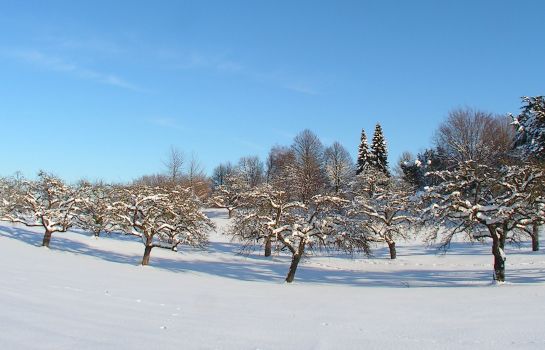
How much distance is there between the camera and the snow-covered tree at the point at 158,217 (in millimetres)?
29469

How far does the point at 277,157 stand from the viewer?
97.0 meters

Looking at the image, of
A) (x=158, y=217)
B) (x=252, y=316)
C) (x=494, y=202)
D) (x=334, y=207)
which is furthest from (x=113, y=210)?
(x=494, y=202)

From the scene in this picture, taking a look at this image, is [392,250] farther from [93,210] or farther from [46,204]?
[46,204]

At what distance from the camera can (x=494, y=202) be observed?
21953 millimetres

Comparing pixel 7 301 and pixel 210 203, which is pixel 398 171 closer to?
pixel 210 203

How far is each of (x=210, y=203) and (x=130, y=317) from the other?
65458mm

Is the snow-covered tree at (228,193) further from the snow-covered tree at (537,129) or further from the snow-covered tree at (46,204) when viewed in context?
the snow-covered tree at (537,129)

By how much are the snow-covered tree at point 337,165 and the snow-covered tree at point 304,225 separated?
140 ft

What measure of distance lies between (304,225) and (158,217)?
11031 mm

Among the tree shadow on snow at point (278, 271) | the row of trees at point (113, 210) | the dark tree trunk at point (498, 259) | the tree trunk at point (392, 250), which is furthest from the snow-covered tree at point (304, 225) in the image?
the tree trunk at point (392, 250)

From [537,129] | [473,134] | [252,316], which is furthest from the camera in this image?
[473,134]

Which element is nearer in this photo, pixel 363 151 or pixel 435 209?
pixel 435 209

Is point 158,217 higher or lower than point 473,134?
lower

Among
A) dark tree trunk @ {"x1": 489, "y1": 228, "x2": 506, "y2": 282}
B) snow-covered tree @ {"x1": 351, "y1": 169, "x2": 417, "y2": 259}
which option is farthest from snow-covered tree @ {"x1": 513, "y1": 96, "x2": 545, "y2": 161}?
snow-covered tree @ {"x1": 351, "y1": 169, "x2": 417, "y2": 259}
